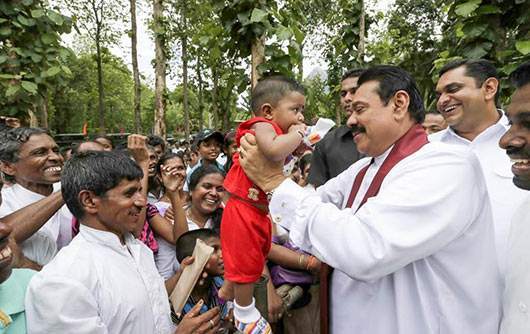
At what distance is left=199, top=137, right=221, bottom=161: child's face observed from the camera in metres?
5.41

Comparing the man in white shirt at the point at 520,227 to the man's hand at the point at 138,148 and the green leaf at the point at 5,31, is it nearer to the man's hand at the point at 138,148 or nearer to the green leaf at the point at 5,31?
the man's hand at the point at 138,148

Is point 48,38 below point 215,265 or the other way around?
the other way around

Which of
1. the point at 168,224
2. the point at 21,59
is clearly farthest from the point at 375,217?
the point at 21,59

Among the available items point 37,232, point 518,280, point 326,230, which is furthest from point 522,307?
point 37,232

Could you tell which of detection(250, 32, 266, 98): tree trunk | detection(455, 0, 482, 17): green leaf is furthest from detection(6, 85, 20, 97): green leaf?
detection(455, 0, 482, 17): green leaf

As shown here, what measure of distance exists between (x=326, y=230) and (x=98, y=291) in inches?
48.6

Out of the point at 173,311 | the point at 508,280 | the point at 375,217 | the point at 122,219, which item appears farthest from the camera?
the point at 173,311

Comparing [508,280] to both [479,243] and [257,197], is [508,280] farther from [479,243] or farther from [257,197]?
[257,197]

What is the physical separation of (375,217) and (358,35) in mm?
6527

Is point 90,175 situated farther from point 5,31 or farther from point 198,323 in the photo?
point 5,31

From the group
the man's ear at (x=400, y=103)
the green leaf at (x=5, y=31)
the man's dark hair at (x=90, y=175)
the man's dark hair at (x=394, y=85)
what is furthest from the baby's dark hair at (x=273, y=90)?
the green leaf at (x=5, y=31)

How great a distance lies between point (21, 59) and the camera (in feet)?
13.8

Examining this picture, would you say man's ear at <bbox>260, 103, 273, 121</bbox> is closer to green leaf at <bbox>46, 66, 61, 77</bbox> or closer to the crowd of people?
the crowd of people

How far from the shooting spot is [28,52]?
4246 mm
